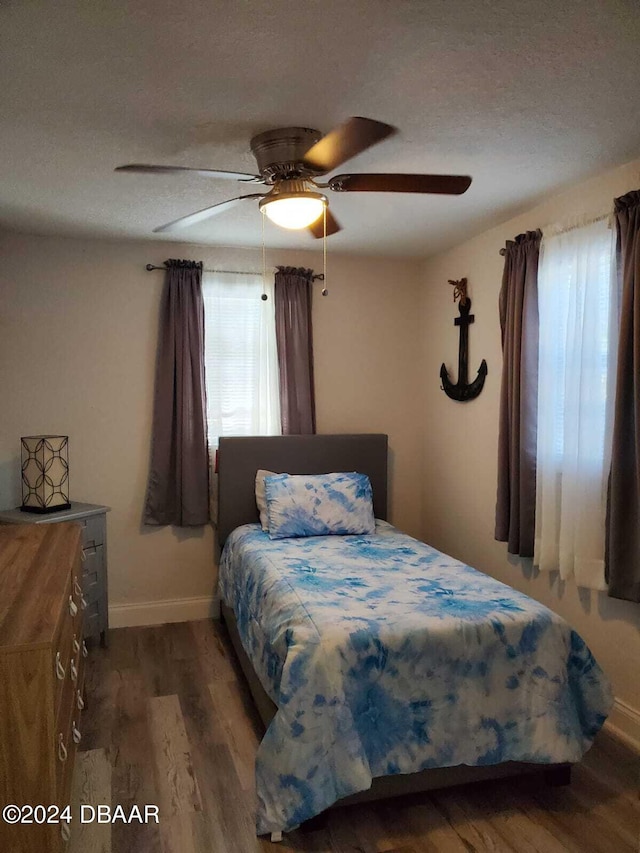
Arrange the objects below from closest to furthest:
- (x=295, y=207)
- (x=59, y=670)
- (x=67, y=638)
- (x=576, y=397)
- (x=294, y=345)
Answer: (x=59, y=670) < (x=67, y=638) < (x=295, y=207) < (x=576, y=397) < (x=294, y=345)

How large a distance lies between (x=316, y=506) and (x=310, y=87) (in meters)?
2.29

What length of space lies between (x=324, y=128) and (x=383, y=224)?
1313 millimetres

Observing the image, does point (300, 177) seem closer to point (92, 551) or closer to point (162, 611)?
point (92, 551)

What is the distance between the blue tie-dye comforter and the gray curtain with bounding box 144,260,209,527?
1.59 meters

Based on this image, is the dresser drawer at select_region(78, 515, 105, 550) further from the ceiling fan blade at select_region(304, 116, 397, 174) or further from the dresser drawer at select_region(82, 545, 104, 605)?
the ceiling fan blade at select_region(304, 116, 397, 174)

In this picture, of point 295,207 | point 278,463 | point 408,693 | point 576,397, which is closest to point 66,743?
point 408,693

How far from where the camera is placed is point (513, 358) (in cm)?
319

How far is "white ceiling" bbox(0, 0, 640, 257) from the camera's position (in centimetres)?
153

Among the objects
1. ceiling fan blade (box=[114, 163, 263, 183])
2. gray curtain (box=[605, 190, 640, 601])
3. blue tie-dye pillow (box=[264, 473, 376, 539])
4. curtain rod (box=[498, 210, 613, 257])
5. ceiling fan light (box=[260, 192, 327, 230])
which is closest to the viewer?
ceiling fan blade (box=[114, 163, 263, 183])

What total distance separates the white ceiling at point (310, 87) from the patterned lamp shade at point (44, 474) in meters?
1.30

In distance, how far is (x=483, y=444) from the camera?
12.0ft

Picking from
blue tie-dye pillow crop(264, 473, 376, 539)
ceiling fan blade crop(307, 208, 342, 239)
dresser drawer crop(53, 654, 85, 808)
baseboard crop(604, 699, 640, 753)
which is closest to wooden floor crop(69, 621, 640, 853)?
baseboard crop(604, 699, 640, 753)

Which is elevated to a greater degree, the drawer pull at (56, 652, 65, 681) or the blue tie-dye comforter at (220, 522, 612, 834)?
the drawer pull at (56, 652, 65, 681)

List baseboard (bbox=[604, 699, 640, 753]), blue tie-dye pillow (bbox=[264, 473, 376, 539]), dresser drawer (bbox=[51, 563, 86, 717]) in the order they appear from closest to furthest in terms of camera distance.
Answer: dresser drawer (bbox=[51, 563, 86, 717]) < baseboard (bbox=[604, 699, 640, 753]) < blue tie-dye pillow (bbox=[264, 473, 376, 539])
